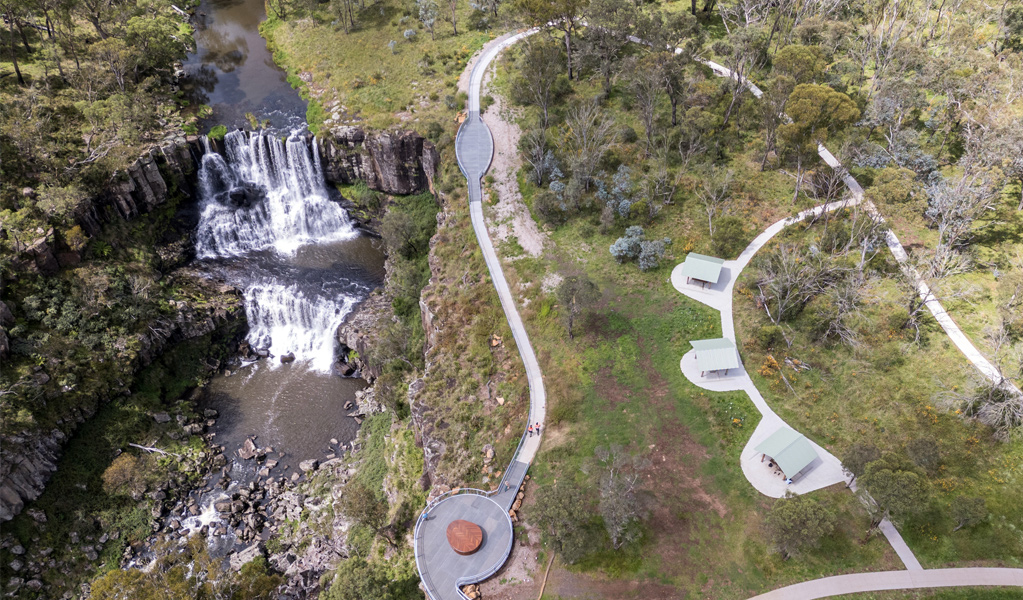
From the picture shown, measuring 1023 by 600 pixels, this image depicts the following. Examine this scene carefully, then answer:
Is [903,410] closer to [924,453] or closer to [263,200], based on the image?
[924,453]

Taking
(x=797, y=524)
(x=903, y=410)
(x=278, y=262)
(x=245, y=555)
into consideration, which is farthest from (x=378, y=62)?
(x=797, y=524)

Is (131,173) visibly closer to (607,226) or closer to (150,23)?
(150,23)

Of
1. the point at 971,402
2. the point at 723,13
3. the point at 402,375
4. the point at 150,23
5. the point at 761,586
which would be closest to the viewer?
the point at 761,586

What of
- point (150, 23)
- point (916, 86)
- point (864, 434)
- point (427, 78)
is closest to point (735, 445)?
point (864, 434)

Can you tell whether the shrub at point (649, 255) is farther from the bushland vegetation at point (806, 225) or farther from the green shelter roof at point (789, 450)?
the green shelter roof at point (789, 450)

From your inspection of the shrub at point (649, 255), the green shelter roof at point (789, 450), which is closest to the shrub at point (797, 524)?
the green shelter roof at point (789, 450)
